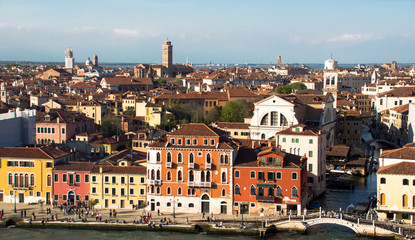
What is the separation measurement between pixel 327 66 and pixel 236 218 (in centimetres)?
2529

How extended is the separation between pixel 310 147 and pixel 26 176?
11.1 metres

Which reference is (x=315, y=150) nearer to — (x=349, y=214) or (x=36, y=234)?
(x=349, y=214)

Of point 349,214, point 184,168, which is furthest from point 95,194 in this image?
point 349,214

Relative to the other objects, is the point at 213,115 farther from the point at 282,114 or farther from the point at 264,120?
the point at 282,114

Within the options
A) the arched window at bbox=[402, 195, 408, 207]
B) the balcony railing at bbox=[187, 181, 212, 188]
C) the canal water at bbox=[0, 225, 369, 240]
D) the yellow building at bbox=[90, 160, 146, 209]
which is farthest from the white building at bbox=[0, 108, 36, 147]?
the arched window at bbox=[402, 195, 408, 207]

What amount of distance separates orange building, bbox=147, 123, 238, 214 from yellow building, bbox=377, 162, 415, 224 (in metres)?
5.05

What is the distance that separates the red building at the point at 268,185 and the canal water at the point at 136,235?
54.5 inches

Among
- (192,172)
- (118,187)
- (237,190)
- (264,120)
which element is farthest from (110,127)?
(237,190)

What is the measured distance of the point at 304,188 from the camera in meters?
23.1

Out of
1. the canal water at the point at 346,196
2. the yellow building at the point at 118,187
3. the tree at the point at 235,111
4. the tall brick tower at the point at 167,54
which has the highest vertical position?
the tall brick tower at the point at 167,54

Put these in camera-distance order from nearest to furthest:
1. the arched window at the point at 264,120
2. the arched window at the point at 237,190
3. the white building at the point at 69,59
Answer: the arched window at the point at 237,190 → the arched window at the point at 264,120 → the white building at the point at 69,59

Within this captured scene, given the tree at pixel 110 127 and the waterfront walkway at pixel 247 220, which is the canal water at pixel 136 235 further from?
the tree at pixel 110 127

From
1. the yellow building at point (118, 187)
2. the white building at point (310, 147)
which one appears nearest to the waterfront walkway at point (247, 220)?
the yellow building at point (118, 187)

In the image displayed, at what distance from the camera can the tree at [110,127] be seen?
3631 centimetres
